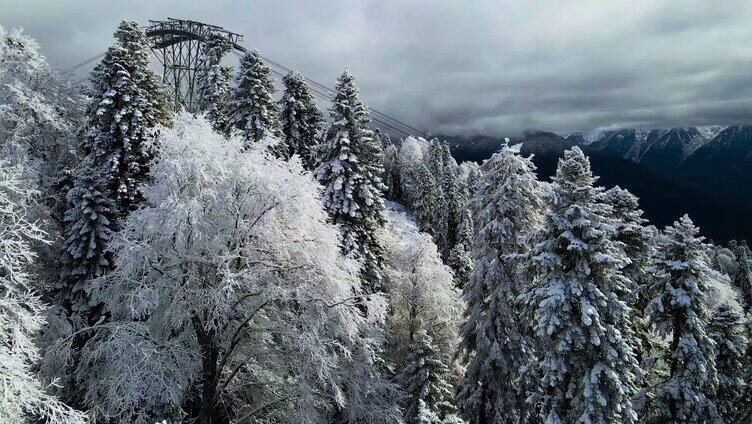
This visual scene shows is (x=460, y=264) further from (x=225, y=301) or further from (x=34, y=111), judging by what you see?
(x=34, y=111)

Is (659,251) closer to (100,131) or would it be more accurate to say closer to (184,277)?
(184,277)

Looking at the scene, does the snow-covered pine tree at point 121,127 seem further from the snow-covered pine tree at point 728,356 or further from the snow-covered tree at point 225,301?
the snow-covered pine tree at point 728,356

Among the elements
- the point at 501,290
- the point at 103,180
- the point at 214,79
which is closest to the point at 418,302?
the point at 501,290

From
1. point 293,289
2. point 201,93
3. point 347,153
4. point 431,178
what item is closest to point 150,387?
point 293,289

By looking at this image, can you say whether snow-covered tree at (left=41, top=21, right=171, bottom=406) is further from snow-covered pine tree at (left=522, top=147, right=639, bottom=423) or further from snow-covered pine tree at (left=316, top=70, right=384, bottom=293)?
snow-covered pine tree at (left=522, top=147, right=639, bottom=423)

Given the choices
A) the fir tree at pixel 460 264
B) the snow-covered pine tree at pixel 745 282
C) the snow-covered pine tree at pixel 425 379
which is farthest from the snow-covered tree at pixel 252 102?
the snow-covered pine tree at pixel 745 282
